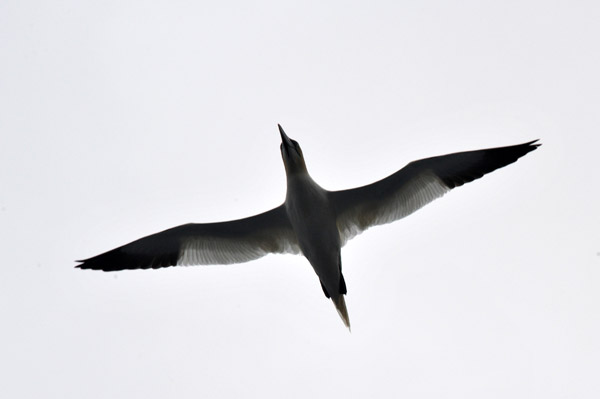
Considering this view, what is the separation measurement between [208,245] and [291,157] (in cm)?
223

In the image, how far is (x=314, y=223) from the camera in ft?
49.6

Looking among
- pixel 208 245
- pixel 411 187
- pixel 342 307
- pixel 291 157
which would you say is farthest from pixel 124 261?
pixel 411 187

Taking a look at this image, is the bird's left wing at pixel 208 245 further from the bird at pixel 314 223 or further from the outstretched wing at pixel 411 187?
the outstretched wing at pixel 411 187

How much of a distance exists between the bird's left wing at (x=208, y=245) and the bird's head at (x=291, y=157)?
0.74 meters

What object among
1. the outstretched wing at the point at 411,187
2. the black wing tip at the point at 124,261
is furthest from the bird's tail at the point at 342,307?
the black wing tip at the point at 124,261

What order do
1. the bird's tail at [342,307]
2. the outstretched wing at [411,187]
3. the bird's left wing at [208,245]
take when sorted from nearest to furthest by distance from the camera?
the outstretched wing at [411,187]
the bird's tail at [342,307]
the bird's left wing at [208,245]

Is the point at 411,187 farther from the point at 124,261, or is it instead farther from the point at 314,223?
the point at 124,261

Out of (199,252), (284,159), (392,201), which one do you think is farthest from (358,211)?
(199,252)

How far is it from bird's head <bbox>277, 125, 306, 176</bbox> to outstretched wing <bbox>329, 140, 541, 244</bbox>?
751mm

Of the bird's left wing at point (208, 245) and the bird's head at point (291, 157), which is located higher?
the bird's head at point (291, 157)

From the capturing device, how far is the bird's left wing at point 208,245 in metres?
15.7

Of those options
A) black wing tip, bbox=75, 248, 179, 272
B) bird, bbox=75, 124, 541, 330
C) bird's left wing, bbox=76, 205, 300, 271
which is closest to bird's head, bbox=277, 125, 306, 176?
bird, bbox=75, 124, 541, 330

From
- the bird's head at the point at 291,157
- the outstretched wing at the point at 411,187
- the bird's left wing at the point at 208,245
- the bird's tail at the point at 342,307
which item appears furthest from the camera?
the bird's left wing at the point at 208,245

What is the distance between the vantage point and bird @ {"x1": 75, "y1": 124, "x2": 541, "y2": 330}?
1516 cm
